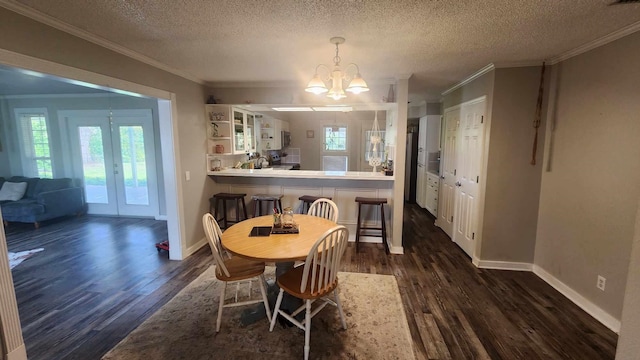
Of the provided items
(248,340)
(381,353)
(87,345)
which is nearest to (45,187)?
(87,345)

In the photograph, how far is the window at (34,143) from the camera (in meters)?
4.54

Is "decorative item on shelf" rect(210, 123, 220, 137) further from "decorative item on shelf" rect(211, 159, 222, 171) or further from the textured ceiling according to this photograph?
the textured ceiling

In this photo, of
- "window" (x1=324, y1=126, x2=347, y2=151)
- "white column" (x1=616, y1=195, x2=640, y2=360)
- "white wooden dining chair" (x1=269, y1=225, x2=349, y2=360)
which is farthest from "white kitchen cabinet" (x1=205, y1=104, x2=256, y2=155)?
"white column" (x1=616, y1=195, x2=640, y2=360)

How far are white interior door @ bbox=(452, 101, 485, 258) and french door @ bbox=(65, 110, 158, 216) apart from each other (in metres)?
5.28

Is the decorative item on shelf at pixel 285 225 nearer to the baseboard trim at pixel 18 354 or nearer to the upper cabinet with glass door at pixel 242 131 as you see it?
the baseboard trim at pixel 18 354

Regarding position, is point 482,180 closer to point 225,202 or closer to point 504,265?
point 504,265

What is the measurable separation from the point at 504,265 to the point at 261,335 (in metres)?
2.93

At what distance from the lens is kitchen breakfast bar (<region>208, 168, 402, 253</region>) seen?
13.5 ft

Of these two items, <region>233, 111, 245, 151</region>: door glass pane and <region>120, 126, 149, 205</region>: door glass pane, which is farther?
<region>120, 126, 149, 205</region>: door glass pane

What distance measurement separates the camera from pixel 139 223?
5062 mm

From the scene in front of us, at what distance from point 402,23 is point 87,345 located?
3348 mm

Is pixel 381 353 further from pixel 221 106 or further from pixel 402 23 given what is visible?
pixel 221 106

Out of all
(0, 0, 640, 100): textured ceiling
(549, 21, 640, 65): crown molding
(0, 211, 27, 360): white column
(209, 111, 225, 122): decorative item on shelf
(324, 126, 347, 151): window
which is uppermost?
A: (0, 0, 640, 100): textured ceiling

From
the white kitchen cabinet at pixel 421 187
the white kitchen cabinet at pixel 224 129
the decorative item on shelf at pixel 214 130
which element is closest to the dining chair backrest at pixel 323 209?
the white kitchen cabinet at pixel 224 129
